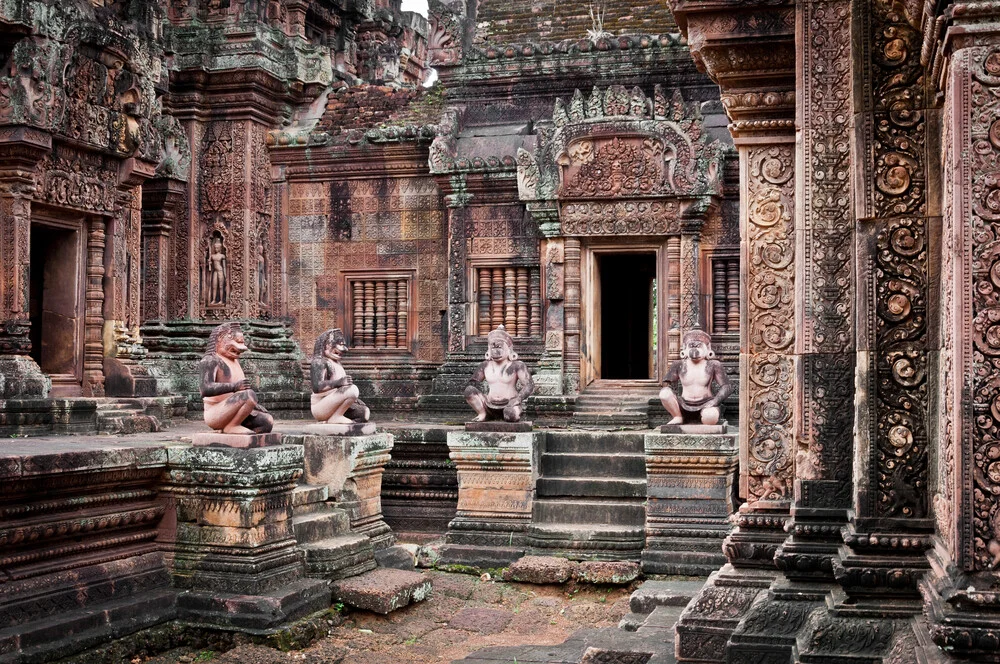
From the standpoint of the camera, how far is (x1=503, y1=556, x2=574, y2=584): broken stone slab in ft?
30.7

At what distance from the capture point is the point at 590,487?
10438 mm

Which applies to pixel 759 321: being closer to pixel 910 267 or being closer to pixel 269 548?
pixel 910 267

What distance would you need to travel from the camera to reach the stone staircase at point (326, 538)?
324 inches

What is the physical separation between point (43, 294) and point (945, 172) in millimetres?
8938

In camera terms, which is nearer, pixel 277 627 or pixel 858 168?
pixel 858 168

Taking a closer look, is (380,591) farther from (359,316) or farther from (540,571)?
(359,316)

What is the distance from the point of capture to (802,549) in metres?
4.66

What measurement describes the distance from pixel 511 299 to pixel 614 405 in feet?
5.62

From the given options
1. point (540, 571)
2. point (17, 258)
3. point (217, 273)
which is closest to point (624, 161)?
point (540, 571)

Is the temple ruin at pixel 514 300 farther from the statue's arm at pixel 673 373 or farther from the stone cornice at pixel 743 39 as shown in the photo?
the statue's arm at pixel 673 373

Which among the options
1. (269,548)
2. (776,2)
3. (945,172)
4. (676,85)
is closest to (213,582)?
(269,548)

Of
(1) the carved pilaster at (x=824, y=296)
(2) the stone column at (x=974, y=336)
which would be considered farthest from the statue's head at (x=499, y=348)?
(2) the stone column at (x=974, y=336)

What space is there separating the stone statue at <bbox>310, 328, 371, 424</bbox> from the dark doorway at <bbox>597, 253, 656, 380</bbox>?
17.2 ft

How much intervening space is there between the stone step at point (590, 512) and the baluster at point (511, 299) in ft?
9.25
